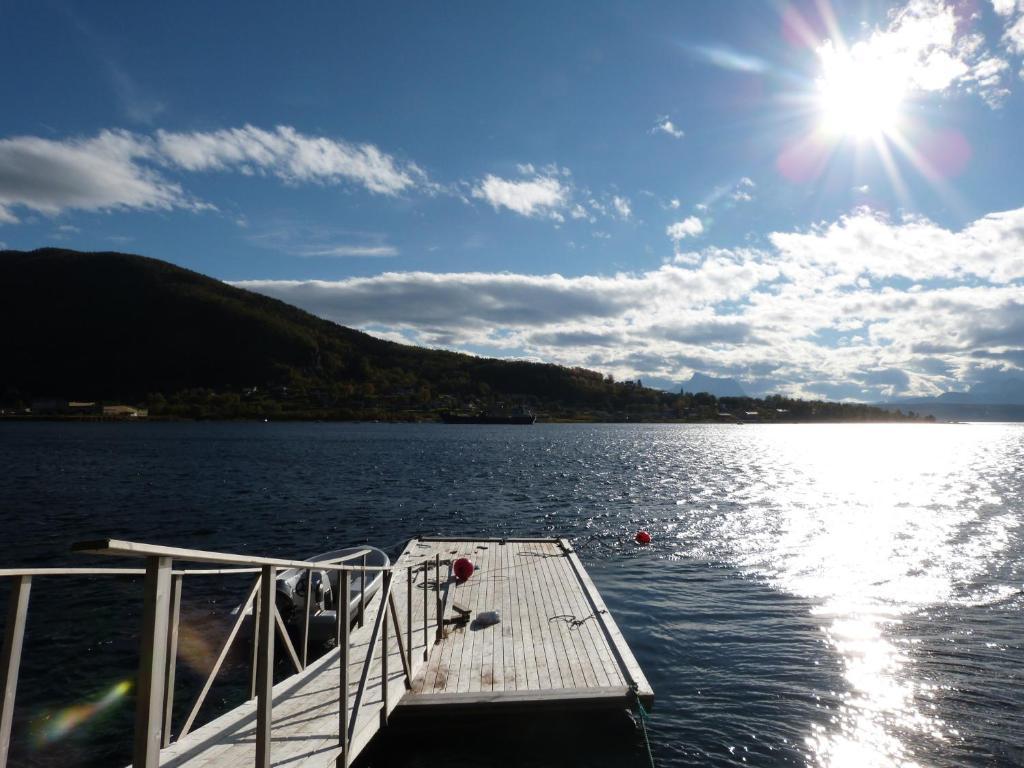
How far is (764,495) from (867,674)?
3148 cm

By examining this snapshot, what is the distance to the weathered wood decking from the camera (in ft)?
23.2

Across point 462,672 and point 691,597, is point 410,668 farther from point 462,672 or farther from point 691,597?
point 691,597

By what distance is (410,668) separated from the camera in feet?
33.1

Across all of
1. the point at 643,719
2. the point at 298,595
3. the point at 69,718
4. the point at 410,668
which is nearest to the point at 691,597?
the point at 643,719

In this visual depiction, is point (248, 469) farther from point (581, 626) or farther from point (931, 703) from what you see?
point (931, 703)

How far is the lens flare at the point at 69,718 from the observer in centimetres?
1069

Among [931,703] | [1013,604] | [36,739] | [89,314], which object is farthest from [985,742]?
[89,314]

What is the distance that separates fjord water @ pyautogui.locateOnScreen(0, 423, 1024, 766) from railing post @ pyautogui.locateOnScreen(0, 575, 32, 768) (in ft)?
23.1

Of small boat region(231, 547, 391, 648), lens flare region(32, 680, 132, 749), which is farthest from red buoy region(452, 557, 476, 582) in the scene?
lens flare region(32, 680, 132, 749)

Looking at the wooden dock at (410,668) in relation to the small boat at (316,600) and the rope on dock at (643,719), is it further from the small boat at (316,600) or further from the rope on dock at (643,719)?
the small boat at (316,600)

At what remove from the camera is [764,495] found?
4328 centimetres

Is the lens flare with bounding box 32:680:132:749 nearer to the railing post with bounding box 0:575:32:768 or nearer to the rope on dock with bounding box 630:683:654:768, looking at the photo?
the railing post with bounding box 0:575:32:768

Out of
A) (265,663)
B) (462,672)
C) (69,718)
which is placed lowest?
(69,718)

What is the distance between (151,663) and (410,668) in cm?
754
